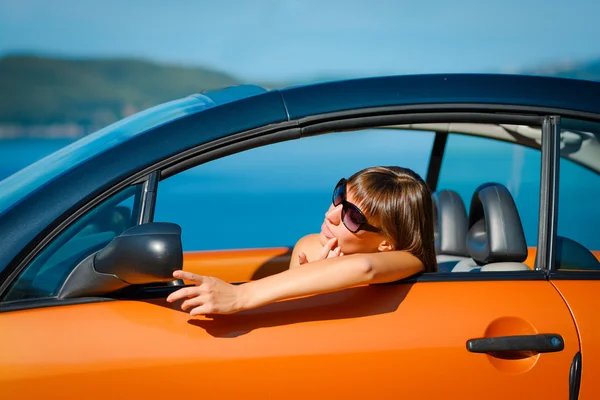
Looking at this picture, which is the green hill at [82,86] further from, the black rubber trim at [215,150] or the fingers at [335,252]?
the black rubber trim at [215,150]

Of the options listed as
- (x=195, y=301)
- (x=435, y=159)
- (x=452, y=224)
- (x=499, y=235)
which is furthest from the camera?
(x=435, y=159)

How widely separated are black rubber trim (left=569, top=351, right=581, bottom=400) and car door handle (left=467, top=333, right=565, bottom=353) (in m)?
0.05

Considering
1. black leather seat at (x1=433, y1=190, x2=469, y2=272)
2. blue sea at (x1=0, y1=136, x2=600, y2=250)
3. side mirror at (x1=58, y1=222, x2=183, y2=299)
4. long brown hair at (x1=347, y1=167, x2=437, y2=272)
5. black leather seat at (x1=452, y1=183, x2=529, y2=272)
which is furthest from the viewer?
blue sea at (x1=0, y1=136, x2=600, y2=250)

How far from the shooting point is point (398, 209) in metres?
1.88

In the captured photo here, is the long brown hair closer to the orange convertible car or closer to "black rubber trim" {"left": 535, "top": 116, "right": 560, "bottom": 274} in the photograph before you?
the orange convertible car

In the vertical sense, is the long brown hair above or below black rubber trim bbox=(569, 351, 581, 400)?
above

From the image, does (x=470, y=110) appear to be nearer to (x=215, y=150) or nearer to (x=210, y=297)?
(x=215, y=150)

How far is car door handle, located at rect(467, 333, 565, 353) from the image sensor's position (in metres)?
1.63

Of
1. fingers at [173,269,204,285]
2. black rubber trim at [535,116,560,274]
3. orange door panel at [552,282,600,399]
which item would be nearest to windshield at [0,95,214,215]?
fingers at [173,269,204,285]

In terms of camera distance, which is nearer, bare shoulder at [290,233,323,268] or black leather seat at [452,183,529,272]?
black leather seat at [452,183,529,272]

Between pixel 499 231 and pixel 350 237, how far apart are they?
0.46 m

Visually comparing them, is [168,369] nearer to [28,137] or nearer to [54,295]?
[54,295]

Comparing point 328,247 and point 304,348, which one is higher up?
point 328,247

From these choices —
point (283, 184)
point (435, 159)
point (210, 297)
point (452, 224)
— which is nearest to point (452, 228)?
point (452, 224)
